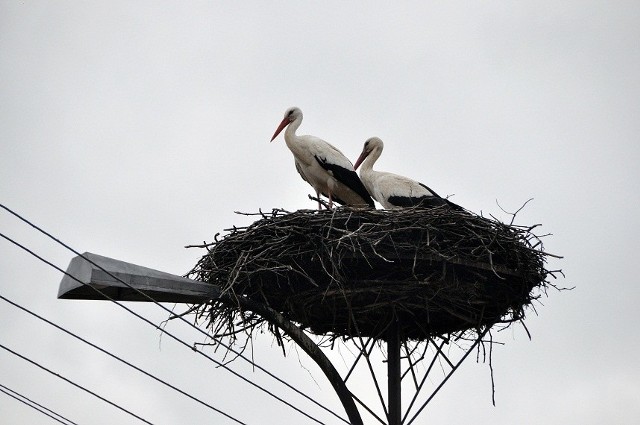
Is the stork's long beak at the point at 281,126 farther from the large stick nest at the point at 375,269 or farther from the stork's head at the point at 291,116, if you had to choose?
the large stick nest at the point at 375,269

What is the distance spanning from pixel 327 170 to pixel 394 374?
287 centimetres

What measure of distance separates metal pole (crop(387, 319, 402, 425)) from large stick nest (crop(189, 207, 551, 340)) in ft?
0.29

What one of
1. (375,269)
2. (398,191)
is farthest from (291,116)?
(375,269)

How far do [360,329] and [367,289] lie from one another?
717 millimetres

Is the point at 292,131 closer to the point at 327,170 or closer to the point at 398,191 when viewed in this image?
the point at 327,170

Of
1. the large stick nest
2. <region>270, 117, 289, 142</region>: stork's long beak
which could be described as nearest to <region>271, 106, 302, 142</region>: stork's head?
<region>270, 117, 289, 142</region>: stork's long beak

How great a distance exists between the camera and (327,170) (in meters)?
9.98

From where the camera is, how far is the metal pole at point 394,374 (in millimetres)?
7395

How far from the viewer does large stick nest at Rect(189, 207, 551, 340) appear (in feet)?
23.6

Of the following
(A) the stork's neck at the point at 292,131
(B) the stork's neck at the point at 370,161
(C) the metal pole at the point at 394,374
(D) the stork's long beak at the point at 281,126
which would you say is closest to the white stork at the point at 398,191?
(B) the stork's neck at the point at 370,161

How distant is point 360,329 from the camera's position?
7863 millimetres

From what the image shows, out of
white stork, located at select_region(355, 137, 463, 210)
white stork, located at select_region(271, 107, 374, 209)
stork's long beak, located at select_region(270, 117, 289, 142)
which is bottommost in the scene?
white stork, located at select_region(355, 137, 463, 210)

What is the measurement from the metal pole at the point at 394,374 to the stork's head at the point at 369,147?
2.94 m

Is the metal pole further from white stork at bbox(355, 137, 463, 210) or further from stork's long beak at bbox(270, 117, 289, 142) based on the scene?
stork's long beak at bbox(270, 117, 289, 142)
